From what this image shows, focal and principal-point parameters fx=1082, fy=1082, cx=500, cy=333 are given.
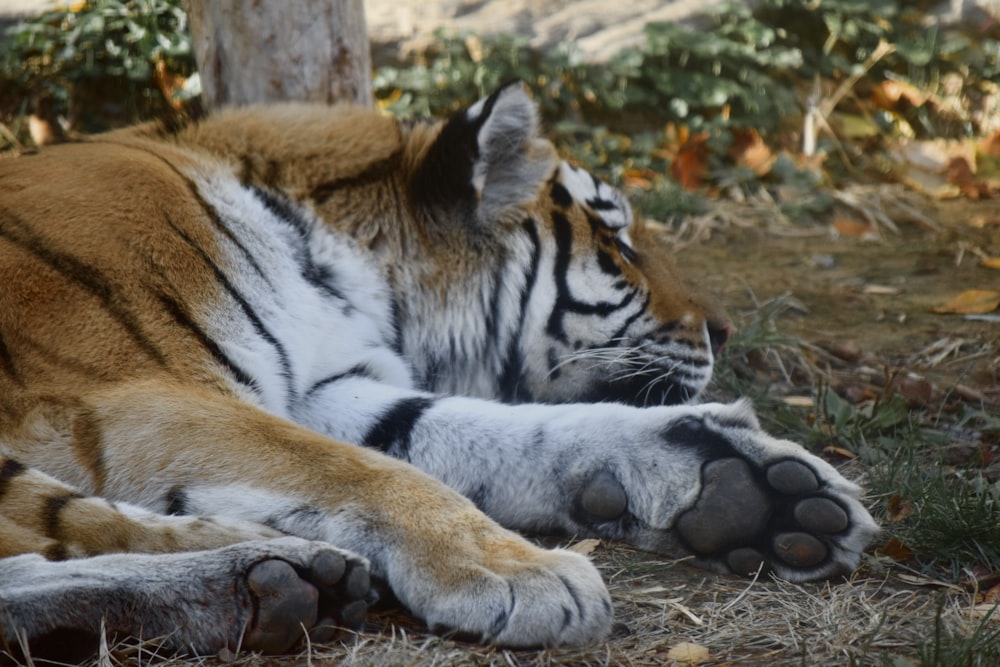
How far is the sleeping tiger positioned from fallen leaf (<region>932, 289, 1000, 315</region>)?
121 centimetres

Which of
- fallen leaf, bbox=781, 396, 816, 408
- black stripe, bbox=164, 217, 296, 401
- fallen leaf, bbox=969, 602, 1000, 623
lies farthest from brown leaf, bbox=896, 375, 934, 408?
black stripe, bbox=164, 217, 296, 401

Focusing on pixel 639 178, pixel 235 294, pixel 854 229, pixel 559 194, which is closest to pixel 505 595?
pixel 235 294

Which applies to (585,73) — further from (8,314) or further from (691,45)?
(8,314)

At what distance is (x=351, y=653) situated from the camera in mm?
1450

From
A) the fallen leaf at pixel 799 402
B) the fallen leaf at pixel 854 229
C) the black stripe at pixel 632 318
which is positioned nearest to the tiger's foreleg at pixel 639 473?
the black stripe at pixel 632 318

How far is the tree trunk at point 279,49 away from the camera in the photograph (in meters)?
3.06

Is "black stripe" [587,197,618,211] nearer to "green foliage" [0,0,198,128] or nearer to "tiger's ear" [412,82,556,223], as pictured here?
"tiger's ear" [412,82,556,223]

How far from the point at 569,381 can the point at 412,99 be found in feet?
9.19

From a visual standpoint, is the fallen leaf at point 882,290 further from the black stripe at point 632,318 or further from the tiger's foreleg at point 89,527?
the tiger's foreleg at point 89,527

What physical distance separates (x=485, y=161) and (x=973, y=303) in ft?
6.23

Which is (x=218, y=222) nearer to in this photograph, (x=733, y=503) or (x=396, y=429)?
(x=396, y=429)

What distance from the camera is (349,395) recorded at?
2.21 meters

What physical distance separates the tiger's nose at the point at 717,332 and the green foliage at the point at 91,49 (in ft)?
→ 9.43

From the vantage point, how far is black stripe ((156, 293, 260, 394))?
1.92 metres
